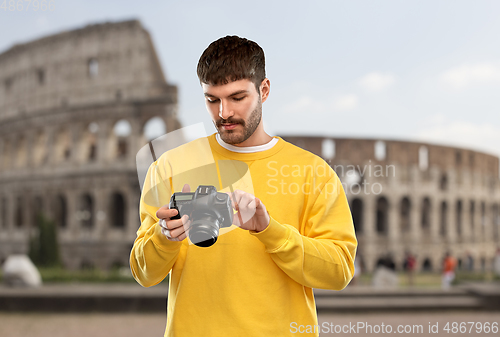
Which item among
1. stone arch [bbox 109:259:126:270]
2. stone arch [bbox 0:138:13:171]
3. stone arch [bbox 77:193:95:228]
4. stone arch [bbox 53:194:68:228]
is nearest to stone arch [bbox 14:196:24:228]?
stone arch [bbox 53:194:68:228]

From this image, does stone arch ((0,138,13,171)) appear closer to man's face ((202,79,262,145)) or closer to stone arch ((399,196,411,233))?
stone arch ((399,196,411,233))

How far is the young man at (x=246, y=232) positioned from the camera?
4.65 ft

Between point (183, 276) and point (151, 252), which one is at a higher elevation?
point (151, 252)

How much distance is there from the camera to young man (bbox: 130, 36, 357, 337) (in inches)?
55.8

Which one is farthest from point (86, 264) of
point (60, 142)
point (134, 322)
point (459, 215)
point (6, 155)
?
point (459, 215)

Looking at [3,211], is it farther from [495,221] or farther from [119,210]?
[495,221]

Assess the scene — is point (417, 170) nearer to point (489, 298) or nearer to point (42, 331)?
point (489, 298)

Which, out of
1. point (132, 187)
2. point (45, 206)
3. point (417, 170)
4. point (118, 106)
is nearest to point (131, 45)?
point (118, 106)

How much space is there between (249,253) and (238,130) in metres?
0.45

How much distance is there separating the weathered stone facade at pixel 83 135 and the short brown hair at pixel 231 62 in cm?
1843

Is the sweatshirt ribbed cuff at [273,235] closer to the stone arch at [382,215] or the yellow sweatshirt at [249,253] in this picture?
the yellow sweatshirt at [249,253]

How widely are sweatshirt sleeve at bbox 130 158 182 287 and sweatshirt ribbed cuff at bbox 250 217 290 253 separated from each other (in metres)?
0.31

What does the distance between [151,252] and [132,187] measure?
19300 millimetres

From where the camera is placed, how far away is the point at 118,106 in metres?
20.5
